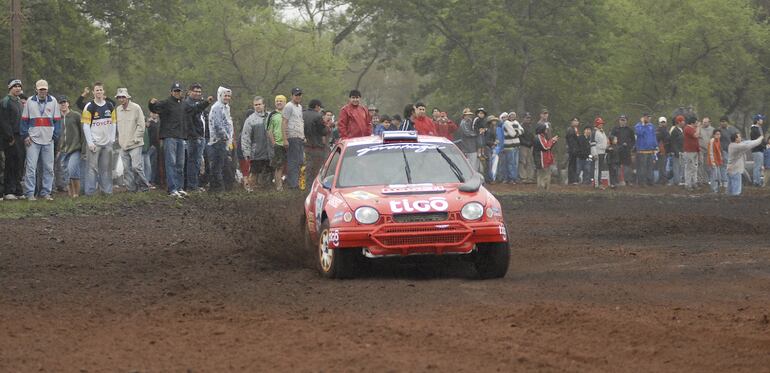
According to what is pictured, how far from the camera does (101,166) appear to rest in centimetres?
2422

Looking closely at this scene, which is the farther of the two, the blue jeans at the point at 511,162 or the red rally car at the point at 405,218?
the blue jeans at the point at 511,162

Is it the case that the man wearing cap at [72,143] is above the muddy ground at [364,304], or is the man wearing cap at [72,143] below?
above

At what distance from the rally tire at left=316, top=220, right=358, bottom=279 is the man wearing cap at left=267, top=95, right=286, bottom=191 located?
43.5ft

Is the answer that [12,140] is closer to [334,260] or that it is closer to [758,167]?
[334,260]

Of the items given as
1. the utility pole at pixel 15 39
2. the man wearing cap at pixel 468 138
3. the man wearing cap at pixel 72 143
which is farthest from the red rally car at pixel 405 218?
the man wearing cap at pixel 468 138

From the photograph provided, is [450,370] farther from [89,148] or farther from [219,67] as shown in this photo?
[219,67]

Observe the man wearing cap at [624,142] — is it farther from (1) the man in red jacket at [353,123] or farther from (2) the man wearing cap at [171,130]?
(2) the man wearing cap at [171,130]

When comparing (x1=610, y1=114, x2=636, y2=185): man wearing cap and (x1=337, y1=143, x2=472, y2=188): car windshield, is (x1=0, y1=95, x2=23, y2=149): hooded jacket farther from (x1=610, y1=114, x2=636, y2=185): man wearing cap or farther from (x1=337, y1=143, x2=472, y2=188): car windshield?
(x1=610, y1=114, x2=636, y2=185): man wearing cap

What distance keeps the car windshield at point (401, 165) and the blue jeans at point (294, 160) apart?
12.2 meters

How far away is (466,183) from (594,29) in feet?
133

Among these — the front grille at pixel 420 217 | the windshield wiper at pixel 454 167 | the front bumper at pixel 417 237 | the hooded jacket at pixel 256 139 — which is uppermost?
the hooded jacket at pixel 256 139

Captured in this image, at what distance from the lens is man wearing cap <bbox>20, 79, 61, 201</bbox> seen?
2247 cm

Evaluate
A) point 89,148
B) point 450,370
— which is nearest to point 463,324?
point 450,370

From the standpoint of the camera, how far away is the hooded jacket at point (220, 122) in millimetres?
25359
